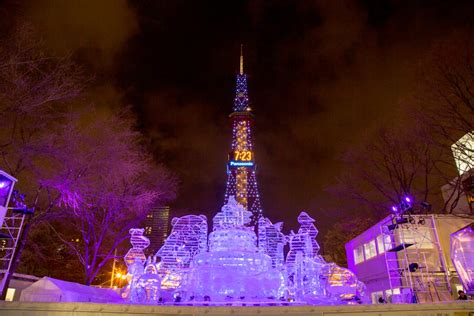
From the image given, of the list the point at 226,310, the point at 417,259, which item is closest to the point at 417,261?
the point at 417,259

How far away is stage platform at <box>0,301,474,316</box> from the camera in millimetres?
4633

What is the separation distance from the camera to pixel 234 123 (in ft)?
249

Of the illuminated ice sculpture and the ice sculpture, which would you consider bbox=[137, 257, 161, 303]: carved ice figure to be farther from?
the ice sculpture

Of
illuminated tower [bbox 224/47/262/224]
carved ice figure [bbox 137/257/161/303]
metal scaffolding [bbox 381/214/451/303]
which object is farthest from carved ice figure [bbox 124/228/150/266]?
illuminated tower [bbox 224/47/262/224]

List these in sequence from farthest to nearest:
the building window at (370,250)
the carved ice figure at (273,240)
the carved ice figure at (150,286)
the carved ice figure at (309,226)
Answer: the building window at (370,250)
the carved ice figure at (273,240)
the carved ice figure at (309,226)
the carved ice figure at (150,286)

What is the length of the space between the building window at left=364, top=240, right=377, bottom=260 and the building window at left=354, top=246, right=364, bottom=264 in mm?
921

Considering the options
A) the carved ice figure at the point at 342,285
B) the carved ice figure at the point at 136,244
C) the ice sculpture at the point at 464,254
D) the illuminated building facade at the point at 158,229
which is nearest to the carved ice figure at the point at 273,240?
the carved ice figure at the point at 342,285

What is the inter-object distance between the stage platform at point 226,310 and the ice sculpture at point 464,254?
9735 millimetres

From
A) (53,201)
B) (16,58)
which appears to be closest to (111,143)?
(53,201)

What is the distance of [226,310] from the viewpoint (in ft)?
15.3

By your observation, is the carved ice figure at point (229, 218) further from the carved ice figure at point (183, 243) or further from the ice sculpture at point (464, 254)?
the ice sculpture at point (464, 254)

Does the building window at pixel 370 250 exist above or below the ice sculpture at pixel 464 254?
above

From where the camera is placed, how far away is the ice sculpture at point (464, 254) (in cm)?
1274

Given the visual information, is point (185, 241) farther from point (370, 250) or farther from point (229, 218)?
point (370, 250)
